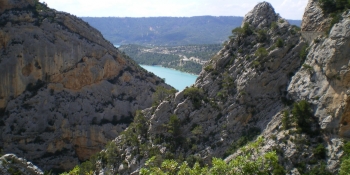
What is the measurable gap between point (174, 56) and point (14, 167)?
118027mm

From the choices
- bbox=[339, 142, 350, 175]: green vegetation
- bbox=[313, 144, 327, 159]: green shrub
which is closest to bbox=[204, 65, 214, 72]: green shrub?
bbox=[313, 144, 327, 159]: green shrub

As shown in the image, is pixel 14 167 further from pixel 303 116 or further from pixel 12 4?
pixel 12 4

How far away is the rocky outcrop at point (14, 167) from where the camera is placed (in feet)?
47.0

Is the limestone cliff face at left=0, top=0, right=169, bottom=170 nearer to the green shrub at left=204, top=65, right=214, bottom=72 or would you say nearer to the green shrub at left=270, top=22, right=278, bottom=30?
the green shrub at left=204, top=65, right=214, bottom=72

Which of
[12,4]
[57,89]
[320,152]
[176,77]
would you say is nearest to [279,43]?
[320,152]

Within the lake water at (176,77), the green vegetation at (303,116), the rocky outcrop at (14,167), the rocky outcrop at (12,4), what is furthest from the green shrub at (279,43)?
the lake water at (176,77)

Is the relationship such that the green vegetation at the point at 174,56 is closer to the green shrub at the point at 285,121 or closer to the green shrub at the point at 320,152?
the green shrub at the point at 285,121

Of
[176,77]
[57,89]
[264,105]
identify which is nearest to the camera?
[264,105]

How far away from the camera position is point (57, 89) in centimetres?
3881

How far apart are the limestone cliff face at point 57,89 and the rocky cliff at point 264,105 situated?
1145 centimetres

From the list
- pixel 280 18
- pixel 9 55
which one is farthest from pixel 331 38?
pixel 9 55

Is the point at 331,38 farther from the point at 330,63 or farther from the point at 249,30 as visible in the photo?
the point at 249,30

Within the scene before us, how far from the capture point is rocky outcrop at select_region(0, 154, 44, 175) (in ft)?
47.0

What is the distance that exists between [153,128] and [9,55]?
66.4 ft
